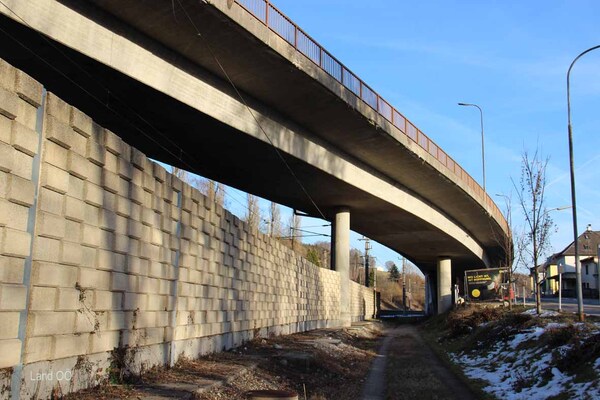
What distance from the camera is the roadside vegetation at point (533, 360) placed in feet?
30.3

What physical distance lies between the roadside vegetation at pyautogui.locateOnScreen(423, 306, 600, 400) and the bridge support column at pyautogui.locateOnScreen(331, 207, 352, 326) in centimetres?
1464

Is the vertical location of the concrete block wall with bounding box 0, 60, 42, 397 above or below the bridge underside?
below

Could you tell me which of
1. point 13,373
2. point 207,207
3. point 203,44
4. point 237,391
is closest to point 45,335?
point 13,373

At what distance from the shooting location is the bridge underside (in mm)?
14727

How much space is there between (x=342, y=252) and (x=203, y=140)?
14.9m

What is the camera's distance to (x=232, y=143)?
20719mm

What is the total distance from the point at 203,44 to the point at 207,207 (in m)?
6.03

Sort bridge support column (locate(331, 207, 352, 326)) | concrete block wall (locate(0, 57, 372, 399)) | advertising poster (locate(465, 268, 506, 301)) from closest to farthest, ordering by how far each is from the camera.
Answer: concrete block wall (locate(0, 57, 372, 399)) → bridge support column (locate(331, 207, 352, 326)) → advertising poster (locate(465, 268, 506, 301))

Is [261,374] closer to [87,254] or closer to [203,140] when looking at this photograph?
[87,254]

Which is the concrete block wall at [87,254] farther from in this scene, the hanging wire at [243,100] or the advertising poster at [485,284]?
the advertising poster at [485,284]

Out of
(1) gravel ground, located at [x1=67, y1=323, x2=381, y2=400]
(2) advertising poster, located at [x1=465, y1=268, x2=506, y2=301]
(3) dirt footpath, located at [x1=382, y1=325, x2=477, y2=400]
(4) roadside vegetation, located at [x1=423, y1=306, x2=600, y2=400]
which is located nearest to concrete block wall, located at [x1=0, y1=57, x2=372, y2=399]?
(1) gravel ground, located at [x1=67, y1=323, x2=381, y2=400]

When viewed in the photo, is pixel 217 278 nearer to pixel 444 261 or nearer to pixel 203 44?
pixel 203 44

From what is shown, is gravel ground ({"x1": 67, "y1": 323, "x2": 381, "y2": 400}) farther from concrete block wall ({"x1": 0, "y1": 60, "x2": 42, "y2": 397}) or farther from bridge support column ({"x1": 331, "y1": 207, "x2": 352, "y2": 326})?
bridge support column ({"x1": 331, "y1": 207, "x2": 352, "y2": 326})

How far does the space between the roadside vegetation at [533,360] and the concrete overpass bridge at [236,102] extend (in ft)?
33.4
